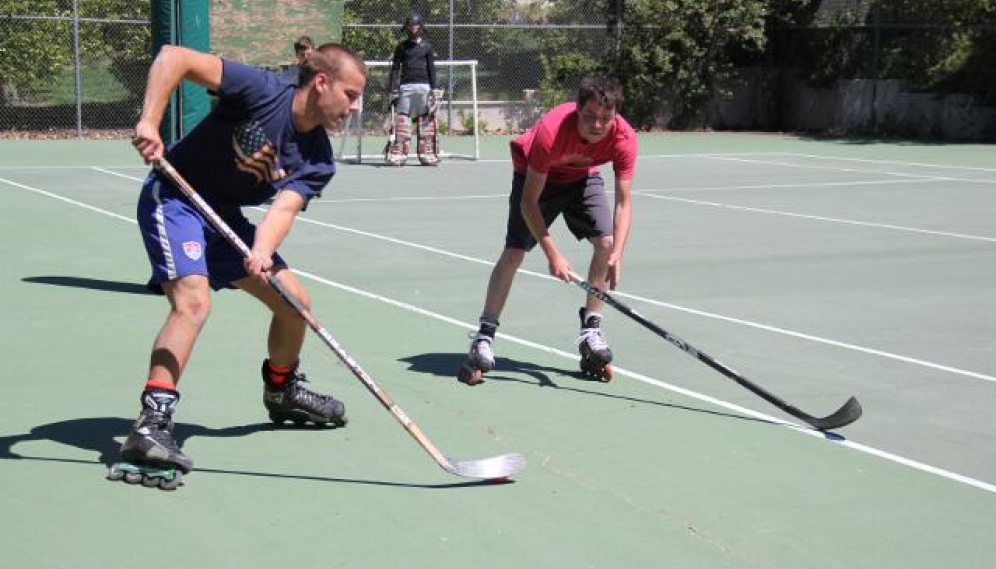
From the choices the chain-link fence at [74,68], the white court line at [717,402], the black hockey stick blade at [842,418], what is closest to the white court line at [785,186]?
the white court line at [717,402]

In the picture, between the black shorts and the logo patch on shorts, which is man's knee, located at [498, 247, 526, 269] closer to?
the black shorts

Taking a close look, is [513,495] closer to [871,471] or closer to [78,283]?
[871,471]

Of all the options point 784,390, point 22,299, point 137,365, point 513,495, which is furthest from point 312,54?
point 22,299

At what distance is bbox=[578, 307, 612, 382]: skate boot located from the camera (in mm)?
7035

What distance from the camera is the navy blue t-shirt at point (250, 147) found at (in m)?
5.26

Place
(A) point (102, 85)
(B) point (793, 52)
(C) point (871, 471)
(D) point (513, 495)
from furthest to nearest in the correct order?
(B) point (793, 52), (A) point (102, 85), (C) point (871, 471), (D) point (513, 495)

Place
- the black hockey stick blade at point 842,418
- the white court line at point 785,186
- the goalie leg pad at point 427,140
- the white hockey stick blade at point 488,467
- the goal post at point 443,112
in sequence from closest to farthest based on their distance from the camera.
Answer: the white hockey stick blade at point 488,467 < the black hockey stick blade at point 842,418 < the white court line at point 785,186 < the goalie leg pad at point 427,140 < the goal post at point 443,112

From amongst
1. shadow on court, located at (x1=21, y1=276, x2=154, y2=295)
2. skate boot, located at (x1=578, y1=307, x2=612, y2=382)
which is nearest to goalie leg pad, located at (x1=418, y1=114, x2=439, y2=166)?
shadow on court, located at (x1=21, y1=276, x2=154, y2=295)

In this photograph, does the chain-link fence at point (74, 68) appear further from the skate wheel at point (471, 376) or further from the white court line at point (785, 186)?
the skate wheel at point (471, 376)

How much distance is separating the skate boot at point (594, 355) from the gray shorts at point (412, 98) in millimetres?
12030

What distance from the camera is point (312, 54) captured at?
541 cm

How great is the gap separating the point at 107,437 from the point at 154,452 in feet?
2.55

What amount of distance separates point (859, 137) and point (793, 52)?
8.74 feet

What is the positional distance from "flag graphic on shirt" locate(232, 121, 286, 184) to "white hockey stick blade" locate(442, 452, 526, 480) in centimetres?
124
